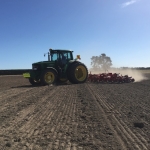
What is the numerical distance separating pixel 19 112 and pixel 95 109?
82.9 inches

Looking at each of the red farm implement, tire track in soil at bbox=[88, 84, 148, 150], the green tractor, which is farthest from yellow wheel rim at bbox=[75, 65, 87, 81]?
tire track in soil at bbox=[88, 84, 148, 150]

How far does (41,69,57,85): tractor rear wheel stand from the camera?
14962 millimetres

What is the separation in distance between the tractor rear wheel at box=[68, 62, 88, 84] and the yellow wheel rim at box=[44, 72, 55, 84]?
4.58 ft

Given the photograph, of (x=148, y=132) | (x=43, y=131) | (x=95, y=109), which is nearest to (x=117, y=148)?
(x=148, y=132)

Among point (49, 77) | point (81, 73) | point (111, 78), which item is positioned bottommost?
point (111, 78)

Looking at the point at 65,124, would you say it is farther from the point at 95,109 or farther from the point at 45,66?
the point at 45,66

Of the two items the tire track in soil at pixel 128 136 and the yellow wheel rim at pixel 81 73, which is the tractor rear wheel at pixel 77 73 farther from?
the tire track in soil at pixel 128 136

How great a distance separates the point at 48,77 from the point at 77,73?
2.79 metres

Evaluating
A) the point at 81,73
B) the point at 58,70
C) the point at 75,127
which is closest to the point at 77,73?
the point at 81,73

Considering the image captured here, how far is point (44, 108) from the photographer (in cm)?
721

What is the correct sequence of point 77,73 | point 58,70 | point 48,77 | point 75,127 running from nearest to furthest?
1. point 75,127
2. point 48,77
3. point 58,70
4. point 77,73

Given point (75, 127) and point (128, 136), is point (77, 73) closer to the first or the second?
point (75, 127)

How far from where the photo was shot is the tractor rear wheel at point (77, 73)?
53.4 feet

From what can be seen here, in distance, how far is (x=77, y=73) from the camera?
57.2 feet
